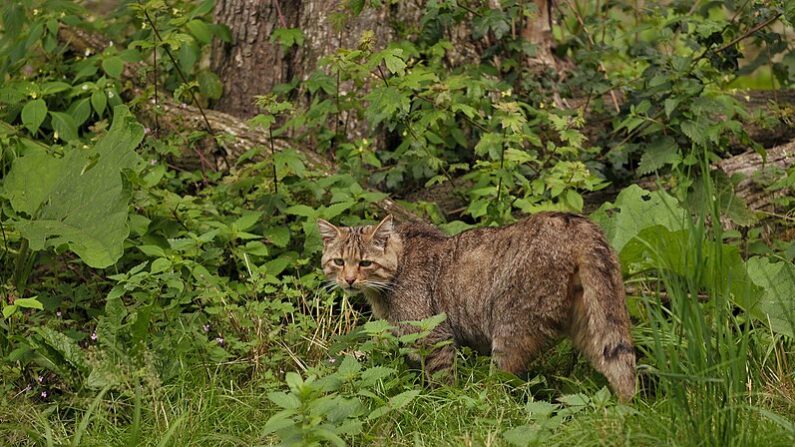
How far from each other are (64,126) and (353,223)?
1.74 metres

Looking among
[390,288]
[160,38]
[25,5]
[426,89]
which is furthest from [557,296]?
[25,5]

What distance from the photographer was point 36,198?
5281mm

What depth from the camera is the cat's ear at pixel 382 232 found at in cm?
529

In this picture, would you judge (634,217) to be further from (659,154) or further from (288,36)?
(288,36)

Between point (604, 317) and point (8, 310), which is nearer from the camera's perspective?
point (604, 317)

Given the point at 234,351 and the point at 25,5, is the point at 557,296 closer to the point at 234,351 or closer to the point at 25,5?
the point at 234,351

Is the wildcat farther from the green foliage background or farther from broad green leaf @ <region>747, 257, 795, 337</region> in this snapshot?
broad green leaf @ <region>747, 257, 795, 337</region>

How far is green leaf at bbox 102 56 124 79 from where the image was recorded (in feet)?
20.8

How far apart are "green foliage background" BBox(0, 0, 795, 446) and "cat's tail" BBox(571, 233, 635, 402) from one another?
15 centimetres

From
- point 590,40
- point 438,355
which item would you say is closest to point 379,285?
point 438,355

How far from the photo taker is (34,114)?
6066mm

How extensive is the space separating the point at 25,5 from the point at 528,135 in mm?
3031

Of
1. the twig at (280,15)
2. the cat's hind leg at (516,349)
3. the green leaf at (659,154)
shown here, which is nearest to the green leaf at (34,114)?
the twig at (280,15)

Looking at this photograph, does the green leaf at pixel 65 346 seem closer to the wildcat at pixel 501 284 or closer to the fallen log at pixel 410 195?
the wildcat at pixel 501 284
